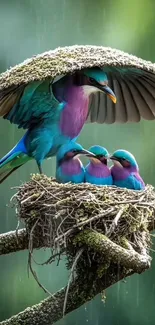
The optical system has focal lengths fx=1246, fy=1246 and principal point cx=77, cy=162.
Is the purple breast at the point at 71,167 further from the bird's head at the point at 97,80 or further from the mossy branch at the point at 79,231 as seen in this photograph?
the bird's head at the point at 97,80

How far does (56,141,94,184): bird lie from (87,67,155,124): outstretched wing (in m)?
0.24

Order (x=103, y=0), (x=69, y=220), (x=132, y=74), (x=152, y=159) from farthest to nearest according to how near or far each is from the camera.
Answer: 1. (x=103, y=0)
2. (x=152, y=159)
3. (x=132, y=74)
4. (x=69, y=220)

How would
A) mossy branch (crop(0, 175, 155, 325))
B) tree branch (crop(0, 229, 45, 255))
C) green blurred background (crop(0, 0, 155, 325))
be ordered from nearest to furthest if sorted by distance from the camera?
mossy branch (crop(0, 175, 155, 325))
tree branch (crop(0, 229, 45, 255))
green blurred background (crop(0, 0, 155, 325))

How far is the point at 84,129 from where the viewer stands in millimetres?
7742

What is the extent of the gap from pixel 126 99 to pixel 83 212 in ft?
2.34

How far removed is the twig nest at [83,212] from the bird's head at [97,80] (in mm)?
360

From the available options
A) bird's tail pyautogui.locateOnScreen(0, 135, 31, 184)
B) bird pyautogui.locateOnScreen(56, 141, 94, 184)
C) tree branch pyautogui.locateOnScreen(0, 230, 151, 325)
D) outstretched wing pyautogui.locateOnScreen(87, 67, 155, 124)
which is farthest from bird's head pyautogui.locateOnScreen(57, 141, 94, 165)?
tree branch pyautogui.locateOnScreen(0, 230, 151, 325)

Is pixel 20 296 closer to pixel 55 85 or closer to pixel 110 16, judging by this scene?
pixel 110 16

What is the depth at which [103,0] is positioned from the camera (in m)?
7.88

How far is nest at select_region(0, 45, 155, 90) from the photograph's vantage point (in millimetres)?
4395

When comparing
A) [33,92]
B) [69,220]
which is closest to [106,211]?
[69,220]

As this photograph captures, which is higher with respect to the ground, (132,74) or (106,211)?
(132,74)

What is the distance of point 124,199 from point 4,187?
3625mm

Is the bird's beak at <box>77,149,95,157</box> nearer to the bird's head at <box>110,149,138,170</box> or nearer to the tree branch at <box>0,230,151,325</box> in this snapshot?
the bird's head at <box>110,149,138,170</box>
